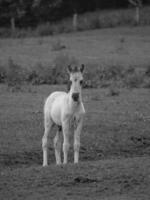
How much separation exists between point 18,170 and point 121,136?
472 centimetres

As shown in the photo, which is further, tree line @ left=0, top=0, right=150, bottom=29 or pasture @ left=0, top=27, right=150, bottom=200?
tree line @ left=0, top=0, right=150, bottom=29

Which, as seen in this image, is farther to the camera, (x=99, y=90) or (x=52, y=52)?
(x=52, y=52)

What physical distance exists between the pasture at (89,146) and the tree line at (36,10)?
15.8 metres

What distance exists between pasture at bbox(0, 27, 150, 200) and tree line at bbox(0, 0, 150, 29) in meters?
15.8

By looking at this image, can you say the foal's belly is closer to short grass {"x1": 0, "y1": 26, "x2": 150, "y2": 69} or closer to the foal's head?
the foal's head

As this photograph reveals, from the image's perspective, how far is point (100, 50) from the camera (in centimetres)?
3416

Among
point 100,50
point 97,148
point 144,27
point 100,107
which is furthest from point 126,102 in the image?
point 144,27

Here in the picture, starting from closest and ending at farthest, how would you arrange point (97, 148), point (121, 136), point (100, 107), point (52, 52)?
point (97, 148) → point (121, 136) → point (100, 107) → point (52, 52)

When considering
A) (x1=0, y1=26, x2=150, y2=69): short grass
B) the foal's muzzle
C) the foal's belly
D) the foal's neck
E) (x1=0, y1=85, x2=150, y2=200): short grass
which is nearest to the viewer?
(x1=0, y1=85, x2=150, y2=200): short grass

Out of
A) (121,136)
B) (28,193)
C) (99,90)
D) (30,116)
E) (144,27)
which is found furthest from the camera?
(144,27)

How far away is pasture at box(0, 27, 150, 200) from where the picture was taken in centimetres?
1080

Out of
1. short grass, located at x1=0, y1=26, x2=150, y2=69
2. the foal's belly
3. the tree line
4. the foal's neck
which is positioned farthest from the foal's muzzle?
the tree line

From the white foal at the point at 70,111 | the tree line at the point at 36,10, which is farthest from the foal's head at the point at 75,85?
the tree line at the point at 36,10

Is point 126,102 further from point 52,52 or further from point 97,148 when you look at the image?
point 52,52
